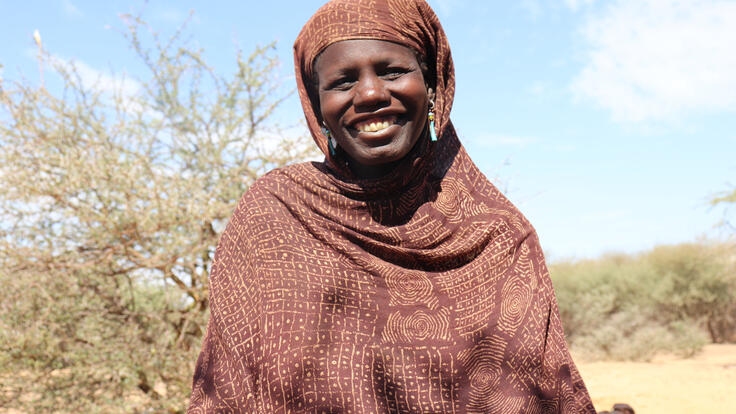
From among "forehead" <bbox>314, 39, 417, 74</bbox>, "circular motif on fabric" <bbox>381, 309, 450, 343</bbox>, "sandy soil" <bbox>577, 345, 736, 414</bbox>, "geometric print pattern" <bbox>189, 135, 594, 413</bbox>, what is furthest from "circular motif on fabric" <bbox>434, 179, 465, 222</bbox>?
"sandy soil" <bbox>577, 345, 736, 414</bbox>

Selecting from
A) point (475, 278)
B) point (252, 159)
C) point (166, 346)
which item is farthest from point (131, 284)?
point (475, 278)

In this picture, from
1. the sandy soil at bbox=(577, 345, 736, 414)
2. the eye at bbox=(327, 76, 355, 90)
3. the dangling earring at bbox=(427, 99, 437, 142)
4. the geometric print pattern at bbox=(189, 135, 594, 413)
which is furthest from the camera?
the sandy soil at bbox=(577, 345, 736, 414)

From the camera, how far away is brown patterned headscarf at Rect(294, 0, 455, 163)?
1.96 meters

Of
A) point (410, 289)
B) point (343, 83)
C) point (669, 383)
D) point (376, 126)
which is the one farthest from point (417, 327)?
point (669, 383)

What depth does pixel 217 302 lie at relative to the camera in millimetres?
2012

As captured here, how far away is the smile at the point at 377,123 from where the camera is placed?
6.33 feet

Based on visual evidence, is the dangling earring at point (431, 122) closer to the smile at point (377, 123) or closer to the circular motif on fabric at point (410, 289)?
the smile at point (377, 123)

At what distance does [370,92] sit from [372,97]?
0.05 ft

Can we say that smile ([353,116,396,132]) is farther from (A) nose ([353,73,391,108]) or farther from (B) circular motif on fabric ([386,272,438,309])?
(B) circular motif on fabric ([386,272,438,309])

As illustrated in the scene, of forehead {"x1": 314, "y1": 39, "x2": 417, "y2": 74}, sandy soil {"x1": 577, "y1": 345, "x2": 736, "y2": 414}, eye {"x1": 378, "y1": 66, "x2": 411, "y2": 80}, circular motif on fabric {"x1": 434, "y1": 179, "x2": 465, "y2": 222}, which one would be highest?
forehead {"x1": 314, "y1": 39, "x2": 417, "y2": 74}

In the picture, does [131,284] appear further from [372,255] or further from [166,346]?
[372,255]

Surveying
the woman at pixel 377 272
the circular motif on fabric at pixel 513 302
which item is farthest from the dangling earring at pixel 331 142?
the circular motif on fabric at pixel 513 302

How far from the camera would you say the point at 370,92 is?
6.20 ft

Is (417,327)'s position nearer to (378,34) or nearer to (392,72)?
(392,72)
